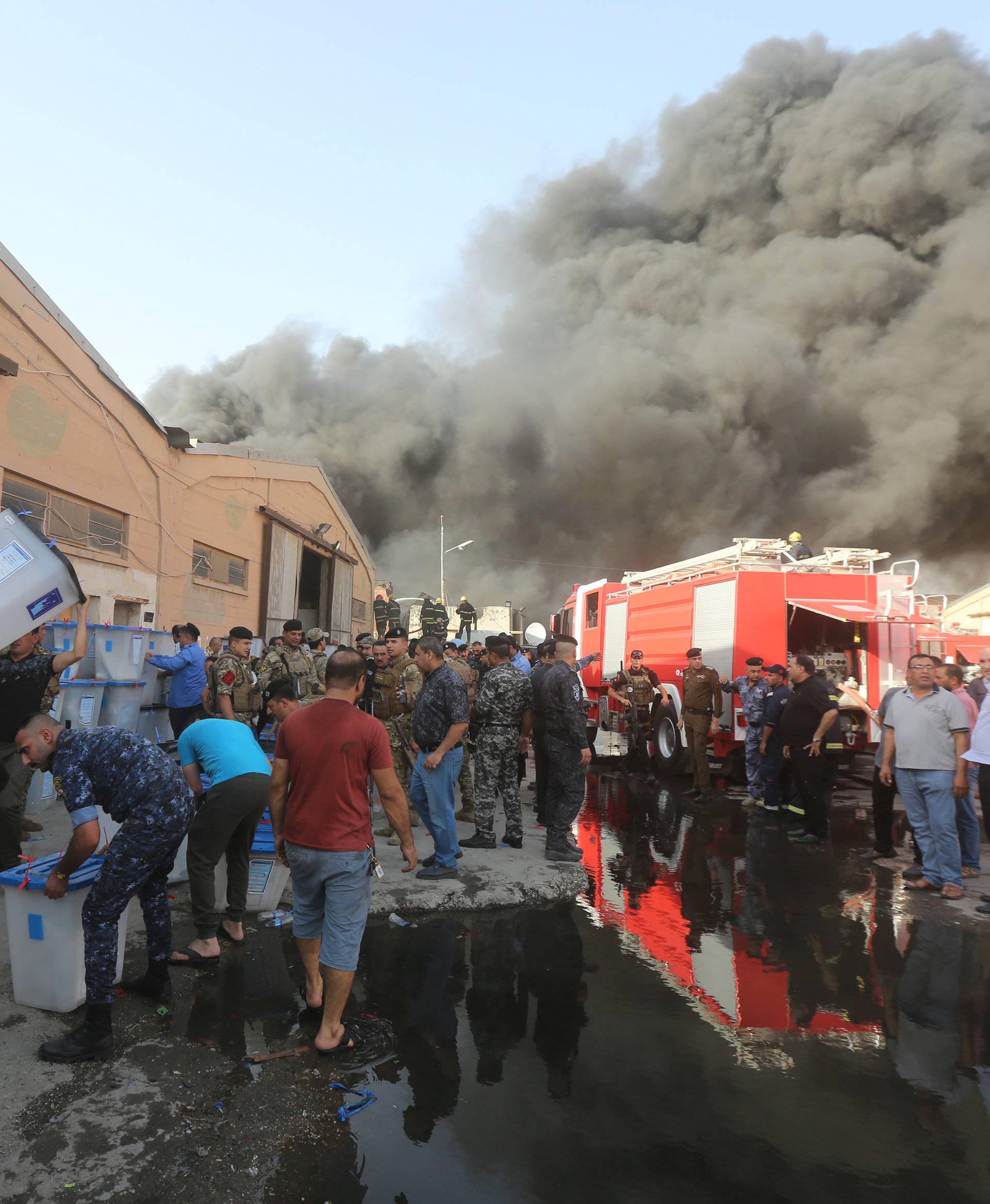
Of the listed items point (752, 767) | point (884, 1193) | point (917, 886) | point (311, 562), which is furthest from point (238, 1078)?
point (311, 562)

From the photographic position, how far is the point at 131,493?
30.2ft

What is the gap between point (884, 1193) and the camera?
2047mm

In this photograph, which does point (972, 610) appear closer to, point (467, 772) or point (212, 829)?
point (467, 772)

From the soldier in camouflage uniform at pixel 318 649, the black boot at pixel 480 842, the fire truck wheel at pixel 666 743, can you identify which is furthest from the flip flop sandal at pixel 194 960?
the fire truck wheel at pixel 666 743

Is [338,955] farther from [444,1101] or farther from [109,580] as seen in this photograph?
[109,580]

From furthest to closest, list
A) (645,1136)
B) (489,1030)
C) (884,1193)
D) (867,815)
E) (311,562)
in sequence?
1. (311,562)
2. (867,815)
3. (489,1030)
4. (645,1136)
5. (884,1193)

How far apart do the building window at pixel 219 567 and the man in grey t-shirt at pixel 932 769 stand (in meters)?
9.30

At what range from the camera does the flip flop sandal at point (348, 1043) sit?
2.66 m

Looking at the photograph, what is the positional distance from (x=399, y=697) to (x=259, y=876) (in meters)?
2.30

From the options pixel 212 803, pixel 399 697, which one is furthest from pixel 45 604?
pixel 399 697

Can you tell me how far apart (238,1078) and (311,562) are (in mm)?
15492

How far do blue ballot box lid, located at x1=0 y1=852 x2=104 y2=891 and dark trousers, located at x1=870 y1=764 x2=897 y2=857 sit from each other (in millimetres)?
5295

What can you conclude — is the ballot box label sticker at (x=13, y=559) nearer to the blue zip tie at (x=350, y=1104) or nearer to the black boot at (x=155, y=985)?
the black boot at (x=155, y=985)

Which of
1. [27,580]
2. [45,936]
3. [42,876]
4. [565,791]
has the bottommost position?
[45,936]
